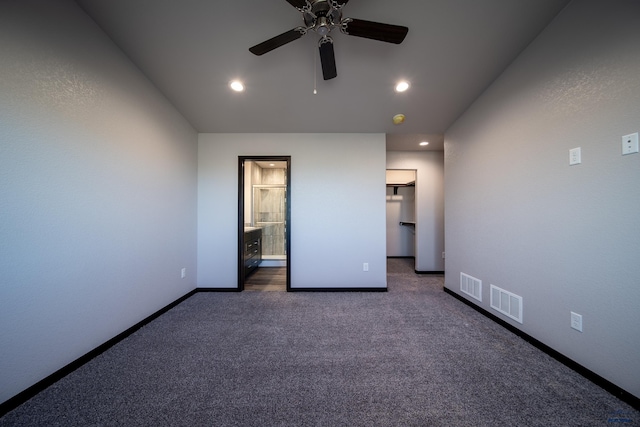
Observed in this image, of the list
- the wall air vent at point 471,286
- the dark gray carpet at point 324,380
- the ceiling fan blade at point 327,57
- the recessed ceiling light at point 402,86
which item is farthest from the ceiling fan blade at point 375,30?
the wall air vent at point 471,286

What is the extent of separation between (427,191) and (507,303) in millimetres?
2467

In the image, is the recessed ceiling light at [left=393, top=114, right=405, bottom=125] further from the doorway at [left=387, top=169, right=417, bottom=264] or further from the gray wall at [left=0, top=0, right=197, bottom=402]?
the gray wall at [left=0, top=0, right=197, bottom=402]

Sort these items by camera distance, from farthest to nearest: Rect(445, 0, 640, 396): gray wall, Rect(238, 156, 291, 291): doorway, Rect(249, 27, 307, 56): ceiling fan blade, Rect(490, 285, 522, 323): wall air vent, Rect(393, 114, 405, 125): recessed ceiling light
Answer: Rect(238, 156, 291, 291): doorway
Rect(393, 114, 405, 125): recessed ceiling light
Rect(490, 285, 522, 323): wall air vent
Rect(249, 27, 307, 56): ceiling fan blade
Rect(445, 0, 640, 396): gray wall

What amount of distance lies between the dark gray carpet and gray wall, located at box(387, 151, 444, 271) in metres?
2.01

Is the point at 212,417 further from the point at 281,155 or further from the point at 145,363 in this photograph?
the point at 281,155

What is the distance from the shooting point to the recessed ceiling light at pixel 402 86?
2197 millimetres

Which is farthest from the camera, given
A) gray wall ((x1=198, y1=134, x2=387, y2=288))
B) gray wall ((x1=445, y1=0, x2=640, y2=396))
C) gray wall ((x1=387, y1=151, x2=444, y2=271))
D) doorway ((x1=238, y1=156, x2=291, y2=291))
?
gray wall ((x1=387, y1=151, x2=444, y2=271))

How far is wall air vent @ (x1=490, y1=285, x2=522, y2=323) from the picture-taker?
1.87 meters

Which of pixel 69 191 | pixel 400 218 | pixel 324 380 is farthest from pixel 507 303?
pixel 69 191

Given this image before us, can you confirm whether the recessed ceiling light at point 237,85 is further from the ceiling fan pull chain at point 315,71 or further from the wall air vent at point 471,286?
the wall air vent at point 471,286

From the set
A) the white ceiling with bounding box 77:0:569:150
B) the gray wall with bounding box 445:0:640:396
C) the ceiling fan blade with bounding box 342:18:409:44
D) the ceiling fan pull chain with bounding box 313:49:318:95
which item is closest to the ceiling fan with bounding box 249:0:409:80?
the ceiling fan blade with bounding box 342:18:409:44

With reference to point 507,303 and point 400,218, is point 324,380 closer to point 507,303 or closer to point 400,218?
point 507,303

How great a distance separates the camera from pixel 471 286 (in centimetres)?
245

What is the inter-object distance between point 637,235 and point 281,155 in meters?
3.18
